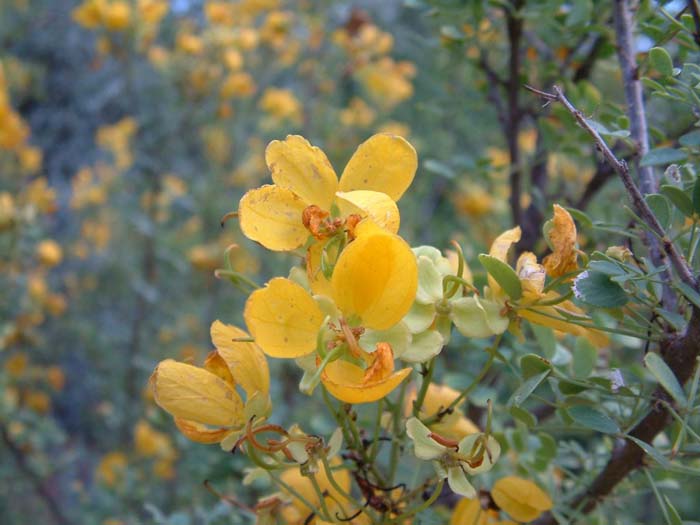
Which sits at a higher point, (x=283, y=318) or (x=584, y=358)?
(x=283, y=318)

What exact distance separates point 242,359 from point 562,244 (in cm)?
29

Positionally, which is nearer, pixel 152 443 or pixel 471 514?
pixel 471 514

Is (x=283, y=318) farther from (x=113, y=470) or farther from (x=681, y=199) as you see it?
(x=113, y=470)

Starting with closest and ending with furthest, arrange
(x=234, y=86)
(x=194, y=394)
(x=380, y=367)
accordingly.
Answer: (x=380, y=367) < (x=194, y=394) < (x=234, y=86)

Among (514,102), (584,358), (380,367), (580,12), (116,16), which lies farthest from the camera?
(116,16)

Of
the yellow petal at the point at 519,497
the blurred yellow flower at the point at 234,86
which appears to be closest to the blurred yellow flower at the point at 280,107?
the blurred yellow flower at the point at 234,86

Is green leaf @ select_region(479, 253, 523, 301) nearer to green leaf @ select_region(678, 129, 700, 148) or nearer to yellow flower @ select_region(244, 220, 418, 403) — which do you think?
yellow flower @ select_region(244, 220, 418, 403)

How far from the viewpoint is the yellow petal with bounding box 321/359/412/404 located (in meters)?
0.48

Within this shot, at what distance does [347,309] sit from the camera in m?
0.55

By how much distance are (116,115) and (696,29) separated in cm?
420

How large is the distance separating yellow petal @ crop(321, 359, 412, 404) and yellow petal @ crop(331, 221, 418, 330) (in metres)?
0.04

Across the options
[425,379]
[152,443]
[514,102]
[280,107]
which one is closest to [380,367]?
[425,379]

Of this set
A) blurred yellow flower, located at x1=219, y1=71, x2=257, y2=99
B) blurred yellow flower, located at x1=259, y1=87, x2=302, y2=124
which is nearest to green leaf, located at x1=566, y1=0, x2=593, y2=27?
blurred yellow flower, located at x1=219, y1=71, x2=257, y2=99

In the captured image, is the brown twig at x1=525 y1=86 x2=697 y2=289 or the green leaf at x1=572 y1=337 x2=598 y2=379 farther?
the green leaf at x1=572 y1=337 x2=598 y2=379
